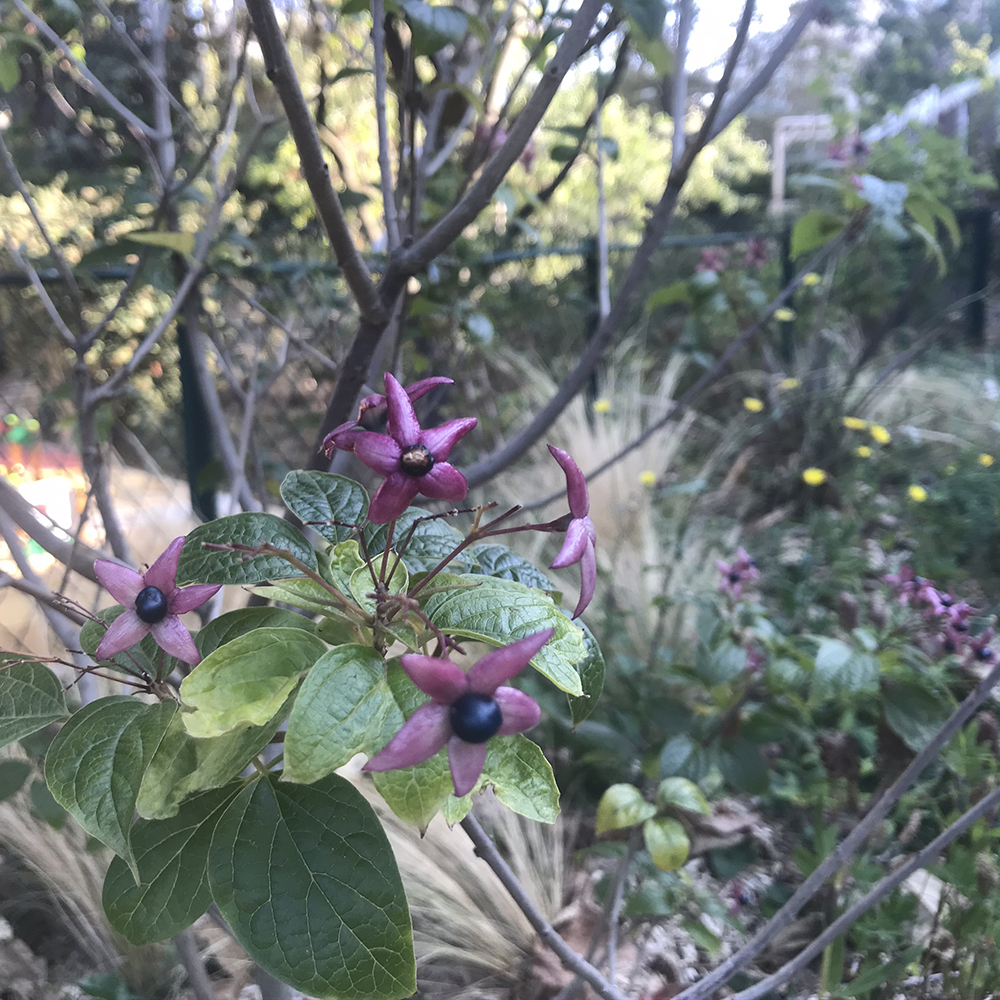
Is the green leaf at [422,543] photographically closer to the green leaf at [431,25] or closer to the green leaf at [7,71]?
the green leaf at [431,25]

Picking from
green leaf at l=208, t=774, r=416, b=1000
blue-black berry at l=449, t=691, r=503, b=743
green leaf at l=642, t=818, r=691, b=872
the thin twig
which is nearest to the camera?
blue-black berry at l=449, t=691, r=503, b=743

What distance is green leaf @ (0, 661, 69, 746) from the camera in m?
0.45

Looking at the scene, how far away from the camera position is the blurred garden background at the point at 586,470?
982 millimetres

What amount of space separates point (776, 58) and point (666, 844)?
915mm

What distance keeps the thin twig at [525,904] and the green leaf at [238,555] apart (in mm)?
222

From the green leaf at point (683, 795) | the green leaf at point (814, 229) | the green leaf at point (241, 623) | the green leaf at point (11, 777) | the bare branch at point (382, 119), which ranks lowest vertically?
the green leaf at point (683, 795)

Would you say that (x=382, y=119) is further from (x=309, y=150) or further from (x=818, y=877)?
(x=818, y=877)

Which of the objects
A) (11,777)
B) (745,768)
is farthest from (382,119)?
(745,768)

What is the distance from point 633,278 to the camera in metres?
0.91

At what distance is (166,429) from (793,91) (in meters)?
10.8

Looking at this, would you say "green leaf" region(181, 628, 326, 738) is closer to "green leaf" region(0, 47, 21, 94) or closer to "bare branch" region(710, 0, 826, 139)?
"bare branch" region(710, 0, 826, 139)

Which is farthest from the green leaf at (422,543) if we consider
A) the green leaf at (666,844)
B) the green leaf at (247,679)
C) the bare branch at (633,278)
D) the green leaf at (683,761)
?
the green leaf at (683,761)

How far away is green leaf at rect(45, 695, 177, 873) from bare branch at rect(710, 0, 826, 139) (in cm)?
78

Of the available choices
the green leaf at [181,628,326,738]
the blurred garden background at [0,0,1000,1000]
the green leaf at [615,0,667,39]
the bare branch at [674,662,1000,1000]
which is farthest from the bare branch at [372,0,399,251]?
the bare branch at [674,662,1000,1000]
